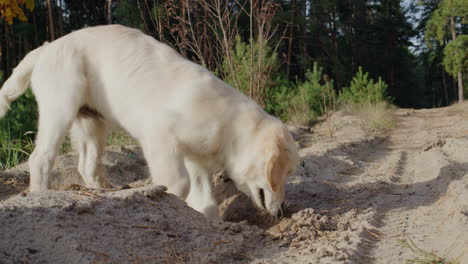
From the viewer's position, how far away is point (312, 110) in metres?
13.2

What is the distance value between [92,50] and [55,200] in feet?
6.25

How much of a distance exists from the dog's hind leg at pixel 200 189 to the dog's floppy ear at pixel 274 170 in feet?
2.39

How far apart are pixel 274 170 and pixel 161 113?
39.5 inches

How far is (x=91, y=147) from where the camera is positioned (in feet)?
14.3

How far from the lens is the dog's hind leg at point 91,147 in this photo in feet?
14.1

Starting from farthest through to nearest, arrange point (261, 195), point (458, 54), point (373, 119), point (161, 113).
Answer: point (458, 54) → point (373, 119) → point (261, 195) → point (161, 113)

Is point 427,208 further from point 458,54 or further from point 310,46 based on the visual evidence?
Result: point 458,54

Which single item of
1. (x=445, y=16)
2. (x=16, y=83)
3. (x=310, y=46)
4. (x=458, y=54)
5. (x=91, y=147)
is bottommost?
(x=91, y=147)

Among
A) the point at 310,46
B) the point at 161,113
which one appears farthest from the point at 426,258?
the point at 310,46

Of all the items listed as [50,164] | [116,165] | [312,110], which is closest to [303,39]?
[312,110]

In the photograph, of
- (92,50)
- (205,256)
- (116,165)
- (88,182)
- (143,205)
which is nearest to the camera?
(205,256)

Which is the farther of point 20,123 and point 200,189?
point 20,123

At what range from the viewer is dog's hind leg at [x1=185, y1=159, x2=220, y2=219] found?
3581 millimetres

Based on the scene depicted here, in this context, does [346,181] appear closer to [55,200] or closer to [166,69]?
[166,69]
